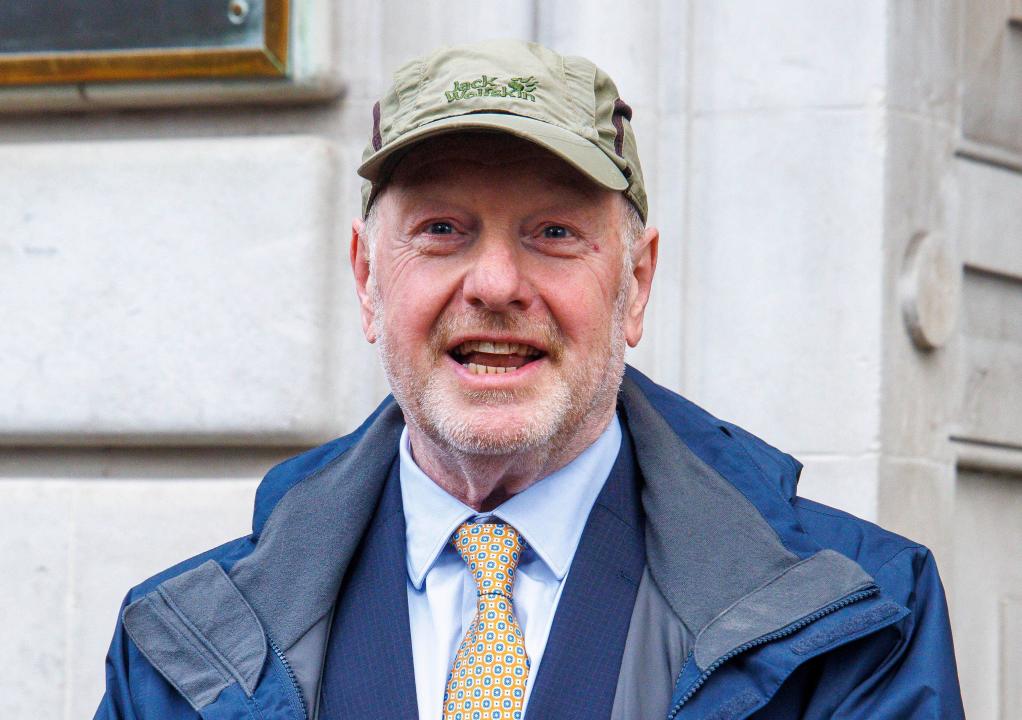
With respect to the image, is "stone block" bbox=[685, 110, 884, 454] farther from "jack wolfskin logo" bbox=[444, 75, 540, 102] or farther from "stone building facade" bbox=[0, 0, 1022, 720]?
"jack wolfskin logo" bbox=[444, 75, 540, 102]

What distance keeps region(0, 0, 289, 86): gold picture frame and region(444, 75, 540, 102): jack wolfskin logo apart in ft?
4.24

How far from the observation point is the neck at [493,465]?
91.9 inches

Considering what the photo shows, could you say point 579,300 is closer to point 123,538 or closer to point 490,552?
point 490,552

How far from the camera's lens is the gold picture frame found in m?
3.45

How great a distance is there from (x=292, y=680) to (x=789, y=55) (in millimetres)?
1858

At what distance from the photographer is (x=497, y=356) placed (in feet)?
7.51

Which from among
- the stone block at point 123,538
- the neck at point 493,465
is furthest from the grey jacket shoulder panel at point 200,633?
the stone block at point 123,538

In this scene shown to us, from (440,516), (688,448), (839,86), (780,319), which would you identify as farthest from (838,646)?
(839,86)

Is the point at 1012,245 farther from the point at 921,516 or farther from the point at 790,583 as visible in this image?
the point at 790,583

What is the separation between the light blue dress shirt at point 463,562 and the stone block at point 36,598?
55.0 inches

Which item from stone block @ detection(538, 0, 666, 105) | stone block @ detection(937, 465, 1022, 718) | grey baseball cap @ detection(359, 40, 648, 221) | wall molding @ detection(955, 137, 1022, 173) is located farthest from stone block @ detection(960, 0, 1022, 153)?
grey baseball cap @ detection(359, 40, 648, 221)

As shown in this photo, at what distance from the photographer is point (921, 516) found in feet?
11.2

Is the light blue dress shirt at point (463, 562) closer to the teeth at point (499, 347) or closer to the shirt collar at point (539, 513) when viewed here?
the shirt collar at point (539, 513)

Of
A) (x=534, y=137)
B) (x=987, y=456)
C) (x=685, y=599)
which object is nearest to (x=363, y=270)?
(x=534, y=137)
